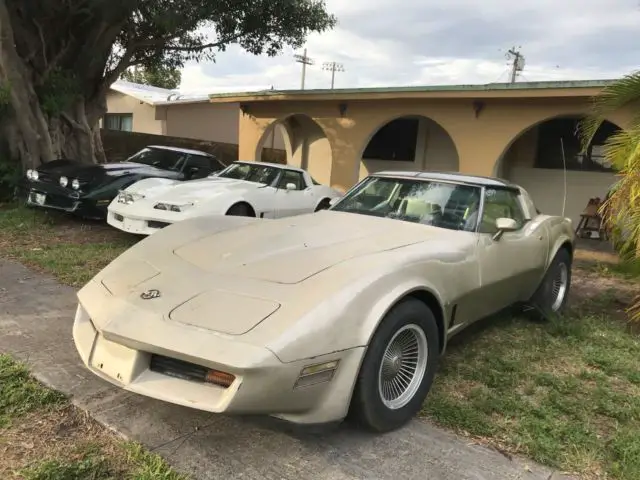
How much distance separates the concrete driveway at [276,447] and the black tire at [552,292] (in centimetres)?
246

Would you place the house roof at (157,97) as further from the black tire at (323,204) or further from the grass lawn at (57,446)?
the grass lawn at (57,446)

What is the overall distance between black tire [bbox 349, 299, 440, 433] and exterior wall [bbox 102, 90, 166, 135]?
22670mm

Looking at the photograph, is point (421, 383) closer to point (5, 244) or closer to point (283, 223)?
point (283, 223)

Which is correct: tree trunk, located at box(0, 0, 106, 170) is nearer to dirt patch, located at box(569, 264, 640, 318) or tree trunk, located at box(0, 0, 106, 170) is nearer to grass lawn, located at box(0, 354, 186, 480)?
grass lawn, located at box(0, 354, 186, 480)

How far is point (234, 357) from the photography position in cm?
232

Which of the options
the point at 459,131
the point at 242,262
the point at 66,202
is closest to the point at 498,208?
the point at 242,262

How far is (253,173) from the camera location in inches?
336

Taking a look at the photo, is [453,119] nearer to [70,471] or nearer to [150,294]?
[150,294]

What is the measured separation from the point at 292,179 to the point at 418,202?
462 centimetres

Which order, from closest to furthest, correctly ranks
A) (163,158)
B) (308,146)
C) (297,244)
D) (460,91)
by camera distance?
(297,244)
(163,158)
(460,91)
(308,146)

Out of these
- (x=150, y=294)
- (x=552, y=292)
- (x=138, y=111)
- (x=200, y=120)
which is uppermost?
(x=138, y=111)

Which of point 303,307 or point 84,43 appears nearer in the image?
point 303,307

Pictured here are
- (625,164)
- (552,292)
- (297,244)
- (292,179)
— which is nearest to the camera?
(297,244)

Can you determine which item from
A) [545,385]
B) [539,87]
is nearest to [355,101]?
[539,87]
